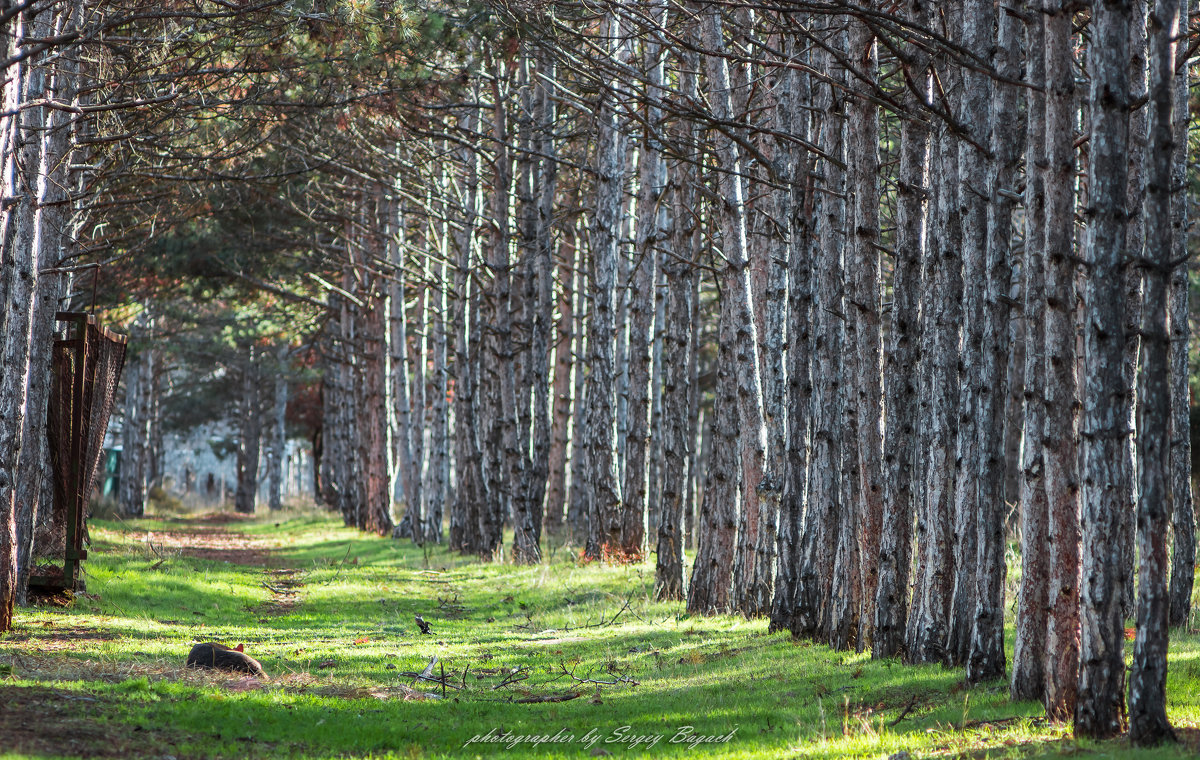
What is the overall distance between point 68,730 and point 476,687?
129 inches

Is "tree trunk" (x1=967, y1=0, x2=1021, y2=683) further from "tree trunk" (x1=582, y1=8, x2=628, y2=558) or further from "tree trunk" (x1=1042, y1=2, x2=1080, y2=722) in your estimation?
"tree trunk" (x1=582, y1=8, x2=628, y2=558)

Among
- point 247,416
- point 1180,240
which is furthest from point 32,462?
point 247,416

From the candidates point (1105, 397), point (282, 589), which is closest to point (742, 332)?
point (1105, 397)

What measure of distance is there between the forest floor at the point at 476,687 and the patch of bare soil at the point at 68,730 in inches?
0.8

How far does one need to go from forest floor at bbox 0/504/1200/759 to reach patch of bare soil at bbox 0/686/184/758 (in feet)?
0.07

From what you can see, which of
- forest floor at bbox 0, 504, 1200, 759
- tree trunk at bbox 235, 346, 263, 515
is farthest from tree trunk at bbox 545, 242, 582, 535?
tree trunk at bbox 235, 346, 263, 515

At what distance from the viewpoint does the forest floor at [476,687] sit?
610cm

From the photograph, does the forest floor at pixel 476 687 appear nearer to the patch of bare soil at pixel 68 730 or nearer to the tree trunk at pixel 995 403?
the patch of bare soil at pixel 68 730

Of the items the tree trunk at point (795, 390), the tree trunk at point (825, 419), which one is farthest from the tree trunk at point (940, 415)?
the tree trunk at point (795, 390)

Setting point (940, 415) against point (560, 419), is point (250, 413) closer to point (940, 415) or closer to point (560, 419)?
point (560, 419)

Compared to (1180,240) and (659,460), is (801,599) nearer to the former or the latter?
(1180,240)

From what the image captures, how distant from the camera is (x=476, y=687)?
855 centimetres

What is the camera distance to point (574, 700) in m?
8.02

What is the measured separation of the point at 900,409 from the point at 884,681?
7.13 feet
